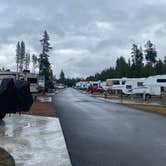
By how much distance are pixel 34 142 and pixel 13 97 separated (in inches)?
194

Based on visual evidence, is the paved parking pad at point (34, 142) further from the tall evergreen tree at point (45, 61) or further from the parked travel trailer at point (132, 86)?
the tall evergreen tree at point (45, 61)

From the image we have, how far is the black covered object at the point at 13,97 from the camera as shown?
1580 centimetres

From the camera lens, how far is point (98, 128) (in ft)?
49.9

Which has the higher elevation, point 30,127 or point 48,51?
point 48,51

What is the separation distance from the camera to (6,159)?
9070 millimetres

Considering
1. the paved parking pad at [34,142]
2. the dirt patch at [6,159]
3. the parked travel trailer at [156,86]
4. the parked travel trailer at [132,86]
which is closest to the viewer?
the dirt patch at [6,159]

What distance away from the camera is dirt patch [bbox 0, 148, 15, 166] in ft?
28.4

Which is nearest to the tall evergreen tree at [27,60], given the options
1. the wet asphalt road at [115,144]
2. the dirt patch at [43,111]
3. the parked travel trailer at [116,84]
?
the parked travel trailer at [116,84]

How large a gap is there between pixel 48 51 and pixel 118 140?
80322 millimetres

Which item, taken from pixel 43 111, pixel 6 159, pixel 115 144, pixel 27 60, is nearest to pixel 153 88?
pixel 43 111

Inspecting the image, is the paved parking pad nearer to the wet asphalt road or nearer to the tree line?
the wet asphalt road

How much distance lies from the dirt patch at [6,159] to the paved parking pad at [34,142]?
0.14 meters

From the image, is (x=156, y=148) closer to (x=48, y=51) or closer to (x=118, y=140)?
(x=118, y=140)

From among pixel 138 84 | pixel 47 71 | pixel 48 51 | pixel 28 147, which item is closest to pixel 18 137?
pixel 28 147
